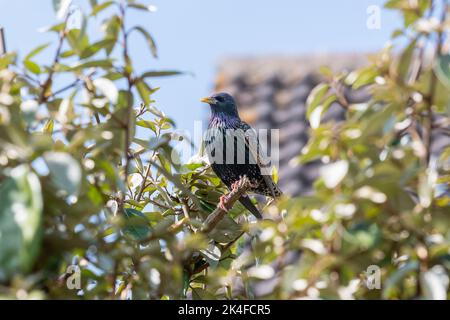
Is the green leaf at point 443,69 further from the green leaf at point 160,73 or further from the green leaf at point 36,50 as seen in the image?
the green leaf at point 36,50

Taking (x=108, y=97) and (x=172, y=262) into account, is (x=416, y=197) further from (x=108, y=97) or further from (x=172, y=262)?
(x=108, y=97)

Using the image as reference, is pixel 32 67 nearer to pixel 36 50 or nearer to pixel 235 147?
pixel 36 50

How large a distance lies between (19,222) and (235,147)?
11.0ft

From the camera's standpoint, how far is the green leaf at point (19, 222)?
1.12 metres

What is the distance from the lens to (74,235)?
1.30 m

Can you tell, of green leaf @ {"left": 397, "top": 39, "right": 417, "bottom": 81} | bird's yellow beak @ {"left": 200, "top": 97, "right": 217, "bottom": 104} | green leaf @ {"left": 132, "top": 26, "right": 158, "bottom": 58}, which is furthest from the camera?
bird's yellow beak @ {"left": 200, "top": 97, "right": 217, "bottom": 104}

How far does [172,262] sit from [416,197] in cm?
43

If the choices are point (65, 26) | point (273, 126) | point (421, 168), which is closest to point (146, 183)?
point (65, 26)

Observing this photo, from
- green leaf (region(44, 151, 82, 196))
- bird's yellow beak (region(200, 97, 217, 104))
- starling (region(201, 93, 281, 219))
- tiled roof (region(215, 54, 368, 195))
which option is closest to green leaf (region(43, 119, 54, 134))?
green leaf (region(44, 151, 82, 196))

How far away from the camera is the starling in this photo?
165 inches

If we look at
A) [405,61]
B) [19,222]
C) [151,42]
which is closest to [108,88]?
[151,42]

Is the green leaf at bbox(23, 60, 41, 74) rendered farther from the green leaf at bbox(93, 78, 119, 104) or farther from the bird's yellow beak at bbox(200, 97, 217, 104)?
the bird's yellow beak at bbox(200, 97, 217, 104)

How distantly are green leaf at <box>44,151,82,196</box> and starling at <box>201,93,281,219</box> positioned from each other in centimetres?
280

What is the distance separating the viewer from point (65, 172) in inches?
46.1
